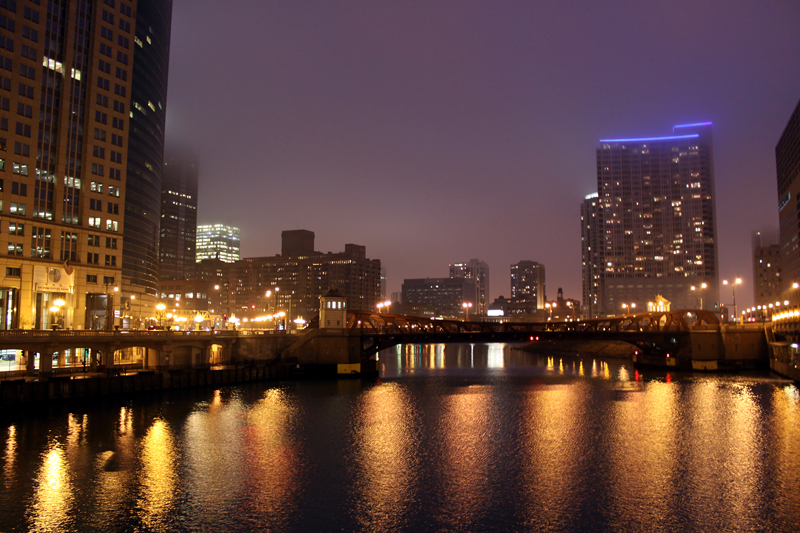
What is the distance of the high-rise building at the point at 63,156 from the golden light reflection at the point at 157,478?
54515 mm

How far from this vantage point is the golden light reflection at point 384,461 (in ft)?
105

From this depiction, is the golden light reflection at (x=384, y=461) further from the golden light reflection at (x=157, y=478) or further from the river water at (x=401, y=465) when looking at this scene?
the golden light reflection at (x=157, y=478)

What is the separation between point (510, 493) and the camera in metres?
35.2

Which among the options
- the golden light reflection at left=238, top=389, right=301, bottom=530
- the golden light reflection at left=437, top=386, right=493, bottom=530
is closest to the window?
the golden light reflection at left=238, top=389, right=301, bottom=530

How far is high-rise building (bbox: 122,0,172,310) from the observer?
145625 mm

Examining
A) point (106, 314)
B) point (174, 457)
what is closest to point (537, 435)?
point (174, 457)

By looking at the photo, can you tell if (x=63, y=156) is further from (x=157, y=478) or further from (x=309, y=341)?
(x=157, y=478)

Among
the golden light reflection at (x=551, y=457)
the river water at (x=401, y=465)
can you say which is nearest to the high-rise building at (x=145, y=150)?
the river water at (x=401, y=465)

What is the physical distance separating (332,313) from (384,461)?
58.3m

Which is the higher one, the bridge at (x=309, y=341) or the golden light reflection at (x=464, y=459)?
the bridge at (x=309, y=341)

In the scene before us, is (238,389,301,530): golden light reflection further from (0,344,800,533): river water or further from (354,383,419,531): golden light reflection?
(354,383,419,531): golden light reflection

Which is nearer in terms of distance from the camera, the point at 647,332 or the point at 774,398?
the point at 774,398

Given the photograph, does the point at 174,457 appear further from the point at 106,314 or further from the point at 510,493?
the point at 106,314

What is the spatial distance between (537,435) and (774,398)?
37851 millimetres
